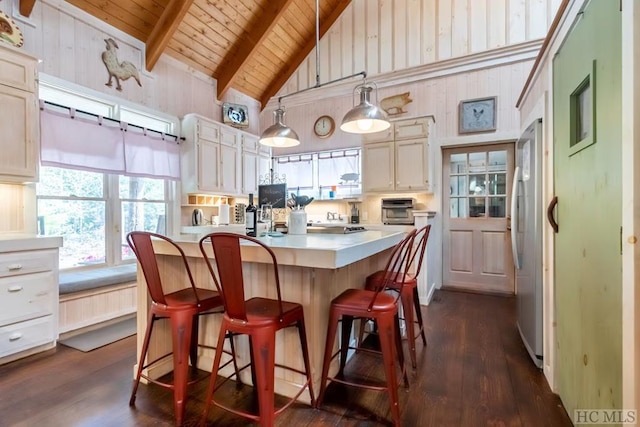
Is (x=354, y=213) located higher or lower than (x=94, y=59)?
lower

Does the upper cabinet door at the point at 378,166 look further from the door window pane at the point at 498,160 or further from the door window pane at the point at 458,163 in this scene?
the door window pane at the point at 498,160

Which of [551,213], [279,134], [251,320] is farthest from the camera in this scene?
[279,134]

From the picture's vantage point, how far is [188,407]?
1760 millimetres

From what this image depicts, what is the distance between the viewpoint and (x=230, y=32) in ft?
15.2

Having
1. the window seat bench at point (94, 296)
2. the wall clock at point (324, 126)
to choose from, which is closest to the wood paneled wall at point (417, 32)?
the wall clock at point (324, 126)

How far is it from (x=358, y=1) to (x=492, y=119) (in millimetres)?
2964

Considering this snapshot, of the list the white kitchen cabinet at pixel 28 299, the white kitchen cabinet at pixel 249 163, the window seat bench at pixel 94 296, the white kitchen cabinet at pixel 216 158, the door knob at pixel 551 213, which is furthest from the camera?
the white kitchen cabinet at pixel 249 163

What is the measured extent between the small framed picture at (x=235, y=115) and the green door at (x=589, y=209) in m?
4.59

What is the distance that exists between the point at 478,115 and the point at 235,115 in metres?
3.79

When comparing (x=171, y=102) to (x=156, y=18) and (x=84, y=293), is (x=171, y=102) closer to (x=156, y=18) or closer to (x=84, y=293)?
(x=156, y=18)

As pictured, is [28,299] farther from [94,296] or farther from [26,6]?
[26,6]

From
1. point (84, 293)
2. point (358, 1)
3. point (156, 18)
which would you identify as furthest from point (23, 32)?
point (358, 1)

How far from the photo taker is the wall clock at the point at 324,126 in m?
5.44

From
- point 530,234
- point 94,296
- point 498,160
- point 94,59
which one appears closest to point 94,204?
point 94,296
